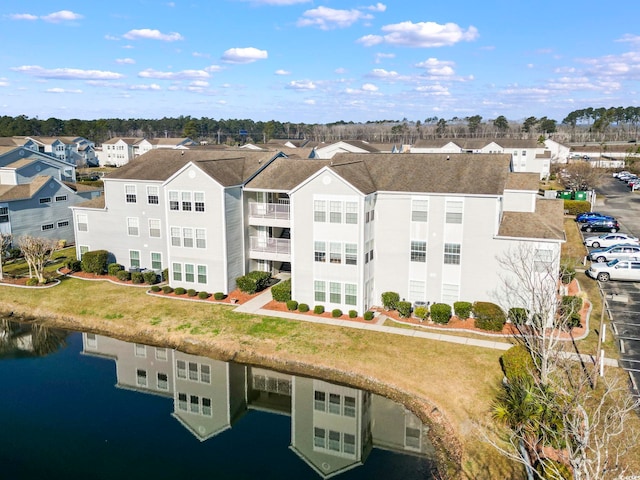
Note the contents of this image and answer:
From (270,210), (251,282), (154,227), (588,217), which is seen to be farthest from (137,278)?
(588,217)

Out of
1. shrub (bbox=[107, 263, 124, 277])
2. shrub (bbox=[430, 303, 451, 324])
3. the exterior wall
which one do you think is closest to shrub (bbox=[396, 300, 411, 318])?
shrub (bbox=[430, 303, 451, 324])

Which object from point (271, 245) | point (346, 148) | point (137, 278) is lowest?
point (137, 278)

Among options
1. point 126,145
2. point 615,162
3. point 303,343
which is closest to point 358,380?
point 303,343

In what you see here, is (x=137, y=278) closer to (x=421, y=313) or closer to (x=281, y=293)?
(x=281, y=293)

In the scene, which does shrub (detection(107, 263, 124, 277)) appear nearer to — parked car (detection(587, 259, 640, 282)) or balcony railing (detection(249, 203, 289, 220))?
balcony railing (detection(249, 203, 289, 220))

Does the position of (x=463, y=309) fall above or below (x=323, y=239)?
below

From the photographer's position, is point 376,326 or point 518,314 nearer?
point 518,314
